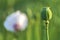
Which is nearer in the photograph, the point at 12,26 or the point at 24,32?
the point at 12,26

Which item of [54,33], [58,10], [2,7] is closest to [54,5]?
[58,10]

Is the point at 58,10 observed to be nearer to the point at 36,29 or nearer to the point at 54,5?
the point at 54,5

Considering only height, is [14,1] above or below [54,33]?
above

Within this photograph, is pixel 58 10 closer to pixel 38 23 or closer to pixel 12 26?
pixel 38 23

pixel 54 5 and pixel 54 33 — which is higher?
pixel 54 5

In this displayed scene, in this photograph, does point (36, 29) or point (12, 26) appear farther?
point (36, 29)

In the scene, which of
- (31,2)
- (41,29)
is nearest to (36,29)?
(41,29)
